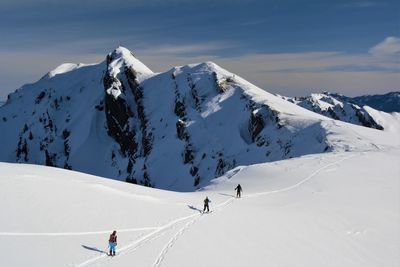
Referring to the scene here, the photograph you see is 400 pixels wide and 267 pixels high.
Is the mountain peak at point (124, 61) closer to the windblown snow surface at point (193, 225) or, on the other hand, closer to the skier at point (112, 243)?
the windblown snow surface at point (193, 225)

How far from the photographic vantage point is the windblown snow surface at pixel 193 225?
23.1m

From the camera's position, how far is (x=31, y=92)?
18988cm

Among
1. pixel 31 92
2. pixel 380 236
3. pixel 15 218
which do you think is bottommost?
pixel 380 236

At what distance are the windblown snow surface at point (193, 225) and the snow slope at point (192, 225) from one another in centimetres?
7

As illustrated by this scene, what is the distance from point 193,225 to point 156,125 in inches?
3916

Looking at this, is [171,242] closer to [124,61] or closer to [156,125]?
[156,125]

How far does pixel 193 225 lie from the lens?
29.4 m

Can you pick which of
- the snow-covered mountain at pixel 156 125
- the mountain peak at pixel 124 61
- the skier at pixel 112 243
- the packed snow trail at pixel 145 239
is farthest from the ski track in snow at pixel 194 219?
the mountain peak at pixel 124 61

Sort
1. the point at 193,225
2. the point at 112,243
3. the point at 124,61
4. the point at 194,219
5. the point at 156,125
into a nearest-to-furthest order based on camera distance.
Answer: the point at 112,243, the point at 193,225, the point at 194,219, the point at 156,125, the point at 124,61

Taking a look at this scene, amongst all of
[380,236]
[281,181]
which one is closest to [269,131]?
[281,181]

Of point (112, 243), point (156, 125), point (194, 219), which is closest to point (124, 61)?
point (156, 125)

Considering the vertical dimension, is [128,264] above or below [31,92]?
below

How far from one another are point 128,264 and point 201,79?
10765 cm

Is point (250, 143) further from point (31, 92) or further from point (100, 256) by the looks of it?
point (31, 92)
